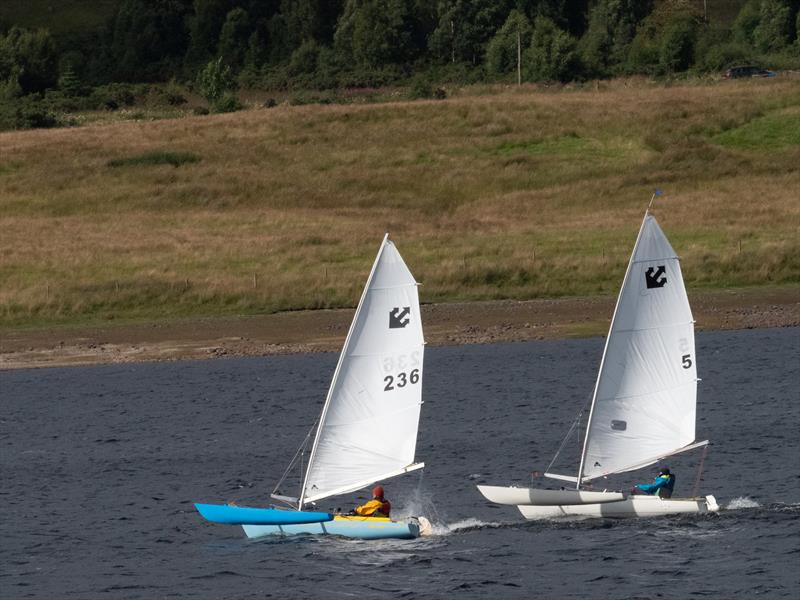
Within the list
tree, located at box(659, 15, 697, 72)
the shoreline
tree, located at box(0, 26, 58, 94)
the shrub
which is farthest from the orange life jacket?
tree, located at box(659, 15, 697, 72)

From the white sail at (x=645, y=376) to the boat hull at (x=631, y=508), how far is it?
0.87 m

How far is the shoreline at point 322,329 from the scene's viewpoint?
210 ft

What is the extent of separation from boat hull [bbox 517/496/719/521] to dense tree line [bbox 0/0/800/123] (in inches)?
4419

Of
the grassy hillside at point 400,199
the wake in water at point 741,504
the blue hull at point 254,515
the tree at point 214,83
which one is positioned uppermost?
the tree at point 214,83

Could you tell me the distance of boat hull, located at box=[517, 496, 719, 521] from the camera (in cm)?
3703

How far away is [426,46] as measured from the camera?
18062 centimetres

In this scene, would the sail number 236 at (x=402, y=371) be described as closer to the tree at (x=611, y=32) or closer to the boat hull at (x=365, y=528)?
the boat hull at (x=365, y=528)

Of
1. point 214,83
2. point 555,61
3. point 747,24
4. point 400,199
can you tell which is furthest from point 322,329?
point 747,24

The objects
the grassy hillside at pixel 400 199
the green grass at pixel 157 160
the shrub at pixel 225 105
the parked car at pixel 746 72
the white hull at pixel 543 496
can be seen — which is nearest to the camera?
the white hull at pixel 543 496

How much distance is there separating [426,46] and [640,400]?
147588 millimetres

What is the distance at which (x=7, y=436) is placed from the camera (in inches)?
2076

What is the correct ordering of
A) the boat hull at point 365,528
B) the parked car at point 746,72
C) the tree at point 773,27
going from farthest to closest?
the tree at point 773,27, the parked car at point 746,72, the boat hull at point 365,528

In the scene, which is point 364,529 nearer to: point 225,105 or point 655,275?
point 655,275

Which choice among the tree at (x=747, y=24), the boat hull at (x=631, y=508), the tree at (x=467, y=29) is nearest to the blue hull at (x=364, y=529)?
the boat hull at (x=631, y=508)
